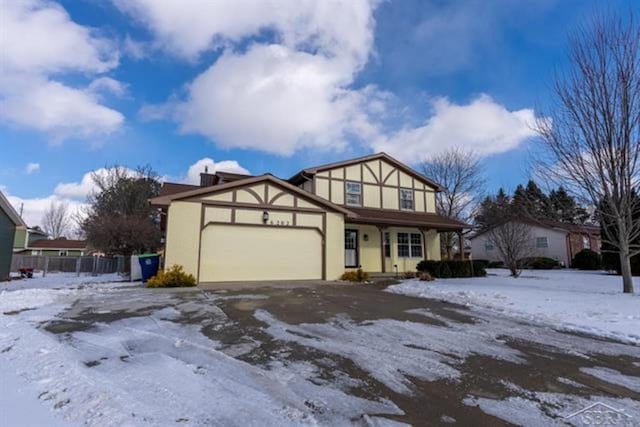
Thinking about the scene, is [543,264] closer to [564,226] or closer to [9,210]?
[564,226]

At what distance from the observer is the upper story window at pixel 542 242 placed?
28013 mm

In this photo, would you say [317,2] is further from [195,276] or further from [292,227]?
[195,276]

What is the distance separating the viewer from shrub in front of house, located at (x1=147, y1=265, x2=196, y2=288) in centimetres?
1083

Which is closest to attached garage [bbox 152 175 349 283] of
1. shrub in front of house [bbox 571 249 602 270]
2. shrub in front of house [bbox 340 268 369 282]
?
shrub in front of house [bbox 340 268 369 282]

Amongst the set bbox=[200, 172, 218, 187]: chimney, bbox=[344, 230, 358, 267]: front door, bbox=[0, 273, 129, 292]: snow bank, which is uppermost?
bbox=[200, 172, 218, 187]: chimney

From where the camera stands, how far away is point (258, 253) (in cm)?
1312

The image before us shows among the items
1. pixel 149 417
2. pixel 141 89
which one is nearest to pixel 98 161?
pixel 141 89

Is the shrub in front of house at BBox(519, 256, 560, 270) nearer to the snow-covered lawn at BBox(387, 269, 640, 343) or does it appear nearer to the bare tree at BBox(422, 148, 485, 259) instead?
the bare tree at BBox(422, 148, 485, 259)

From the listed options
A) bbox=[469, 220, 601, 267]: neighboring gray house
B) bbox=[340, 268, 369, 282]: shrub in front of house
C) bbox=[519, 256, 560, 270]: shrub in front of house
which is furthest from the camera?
bbox=[469, 220, 601, 267]: neighboring gray house

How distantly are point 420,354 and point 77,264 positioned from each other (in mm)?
24330

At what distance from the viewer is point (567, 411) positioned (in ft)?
9.30

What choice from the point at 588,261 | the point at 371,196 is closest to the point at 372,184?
the point at 371,196

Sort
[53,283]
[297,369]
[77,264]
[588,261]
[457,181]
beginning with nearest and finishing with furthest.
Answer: [297,369] → [53,283] → [77,264] → [588,261] → [457,181]

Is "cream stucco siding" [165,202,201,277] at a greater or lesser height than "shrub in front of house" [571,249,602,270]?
greater
